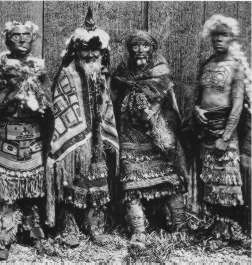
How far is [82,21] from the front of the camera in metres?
4.38

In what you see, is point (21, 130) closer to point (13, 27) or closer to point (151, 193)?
point (13, 27)

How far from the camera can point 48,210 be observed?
387 centimetres

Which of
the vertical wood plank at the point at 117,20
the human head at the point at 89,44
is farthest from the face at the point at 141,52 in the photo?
the vertical wood plank at the point at 117,20

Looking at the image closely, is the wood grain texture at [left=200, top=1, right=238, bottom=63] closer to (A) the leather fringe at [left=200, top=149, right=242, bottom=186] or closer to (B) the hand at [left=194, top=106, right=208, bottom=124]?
(B) the hand at [left=194, top=106, right=208, bottom=124]

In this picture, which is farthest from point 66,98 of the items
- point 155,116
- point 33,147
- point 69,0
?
point 69,0

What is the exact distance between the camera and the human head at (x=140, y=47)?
401 centimetres

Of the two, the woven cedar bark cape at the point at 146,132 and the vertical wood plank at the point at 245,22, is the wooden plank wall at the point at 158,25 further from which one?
the woven cedar bark cape at the point at 146,132

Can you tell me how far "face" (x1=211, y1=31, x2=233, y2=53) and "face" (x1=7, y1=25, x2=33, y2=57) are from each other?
51.7 inches

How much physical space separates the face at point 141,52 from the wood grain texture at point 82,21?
40 cm

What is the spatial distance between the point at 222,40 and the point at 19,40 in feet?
4.64

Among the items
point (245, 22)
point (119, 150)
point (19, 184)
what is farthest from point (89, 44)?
point (245, 22)

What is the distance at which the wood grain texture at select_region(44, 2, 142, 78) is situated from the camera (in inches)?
171

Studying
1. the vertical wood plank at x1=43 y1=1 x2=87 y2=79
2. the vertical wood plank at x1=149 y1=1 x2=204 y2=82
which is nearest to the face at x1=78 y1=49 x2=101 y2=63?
the vertical wood plank at x1=43 y1=1 x2=87 y2=79

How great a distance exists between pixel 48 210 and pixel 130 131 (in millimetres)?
828
